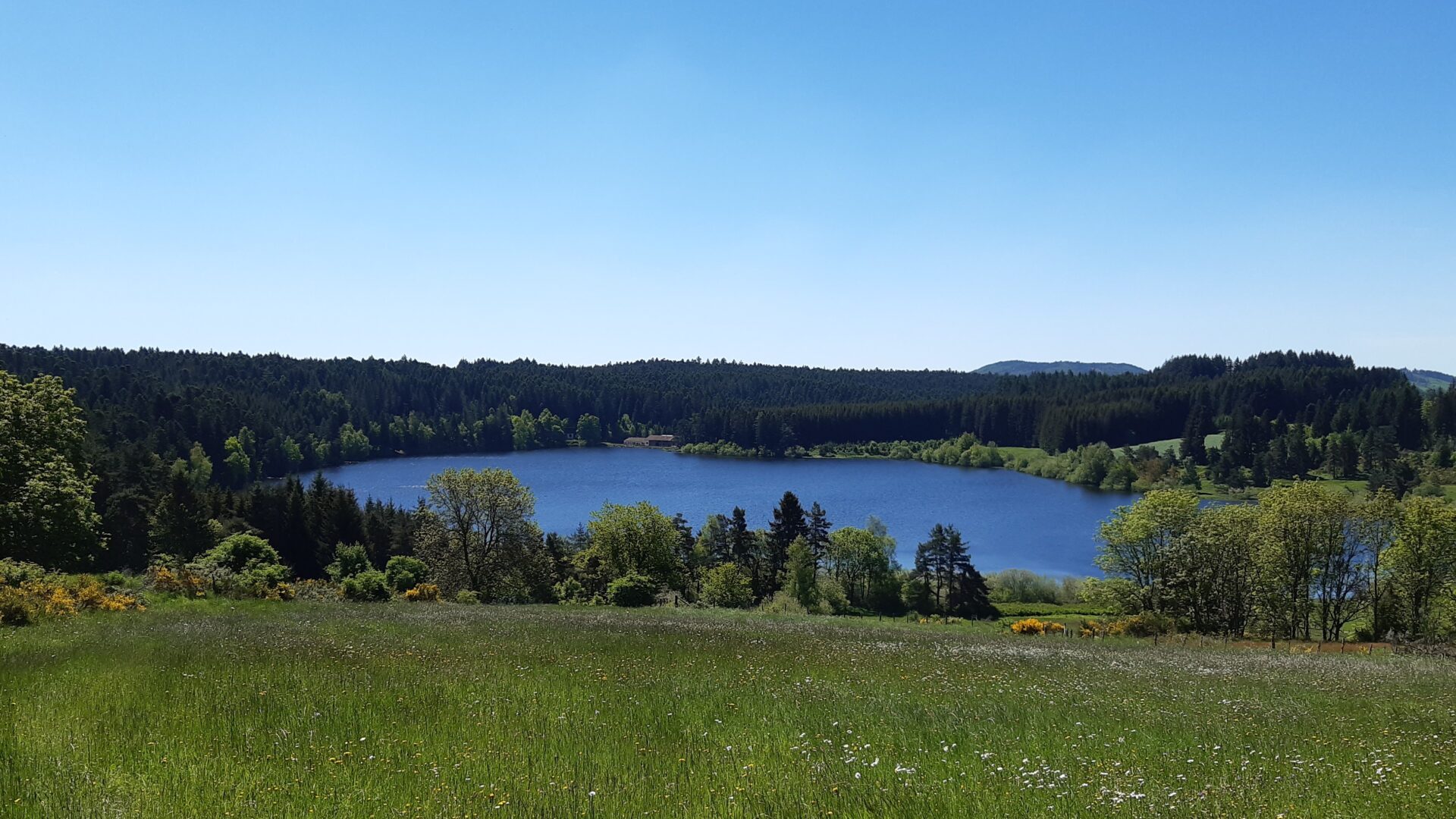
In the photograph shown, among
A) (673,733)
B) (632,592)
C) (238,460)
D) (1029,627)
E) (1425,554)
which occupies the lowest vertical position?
(238,460)

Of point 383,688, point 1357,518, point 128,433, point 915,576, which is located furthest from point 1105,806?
point 128,433

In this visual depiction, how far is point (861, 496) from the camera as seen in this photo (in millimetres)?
142625

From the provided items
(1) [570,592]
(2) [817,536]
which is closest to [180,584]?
(1) [570,592]

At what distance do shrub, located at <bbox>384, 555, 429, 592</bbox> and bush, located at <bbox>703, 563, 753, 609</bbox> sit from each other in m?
25.4

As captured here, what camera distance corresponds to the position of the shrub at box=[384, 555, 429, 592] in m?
41.0

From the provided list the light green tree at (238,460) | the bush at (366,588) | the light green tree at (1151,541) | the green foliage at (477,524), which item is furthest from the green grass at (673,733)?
the light green tree at (238,460)

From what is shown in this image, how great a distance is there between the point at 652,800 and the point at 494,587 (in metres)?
42.6

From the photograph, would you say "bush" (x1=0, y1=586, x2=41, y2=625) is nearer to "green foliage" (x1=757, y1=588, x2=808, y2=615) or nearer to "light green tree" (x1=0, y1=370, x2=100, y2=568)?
"light green tree" (x1=0, y1=370, x2=100, y2=568)

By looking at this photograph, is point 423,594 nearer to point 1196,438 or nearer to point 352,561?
→ point 352,561

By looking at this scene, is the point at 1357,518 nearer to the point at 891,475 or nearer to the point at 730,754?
the point at 730,754

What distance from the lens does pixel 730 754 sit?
743cm

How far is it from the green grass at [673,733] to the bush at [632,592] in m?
26.7

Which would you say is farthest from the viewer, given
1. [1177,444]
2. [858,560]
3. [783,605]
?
[1177,444]

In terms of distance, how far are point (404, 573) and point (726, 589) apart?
28.7 m
